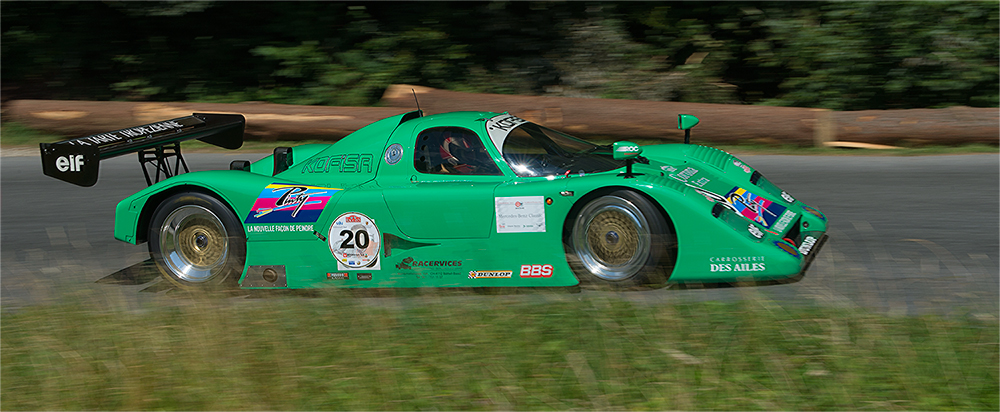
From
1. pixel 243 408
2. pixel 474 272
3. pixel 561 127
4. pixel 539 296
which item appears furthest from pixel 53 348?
pixel 561 127

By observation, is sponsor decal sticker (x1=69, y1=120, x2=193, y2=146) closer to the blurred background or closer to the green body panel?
the green body panel

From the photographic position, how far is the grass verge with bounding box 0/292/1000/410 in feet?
12.4

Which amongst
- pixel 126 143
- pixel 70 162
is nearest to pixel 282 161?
pixel 126 143

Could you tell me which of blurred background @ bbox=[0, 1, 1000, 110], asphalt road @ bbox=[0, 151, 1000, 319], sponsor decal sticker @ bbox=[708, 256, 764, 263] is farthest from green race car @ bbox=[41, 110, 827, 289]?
blurred background @ bbox=[0, 1, 1000, 110]

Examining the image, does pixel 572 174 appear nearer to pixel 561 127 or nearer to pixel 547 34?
pixel 561 127

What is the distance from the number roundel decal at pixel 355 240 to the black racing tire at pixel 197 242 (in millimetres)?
763

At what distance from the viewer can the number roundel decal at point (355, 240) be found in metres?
5.55

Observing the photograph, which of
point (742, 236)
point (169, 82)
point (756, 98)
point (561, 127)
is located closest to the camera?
point (742, 236)

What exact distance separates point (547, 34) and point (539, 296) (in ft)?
31.6

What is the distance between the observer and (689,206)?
513cm

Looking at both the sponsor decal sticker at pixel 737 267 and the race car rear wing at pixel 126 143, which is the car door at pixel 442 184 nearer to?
the sponsor decal sticker at pixel 737 267

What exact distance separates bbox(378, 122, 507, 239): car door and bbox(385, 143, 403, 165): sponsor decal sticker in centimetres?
2

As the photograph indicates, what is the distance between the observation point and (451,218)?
17.9ft

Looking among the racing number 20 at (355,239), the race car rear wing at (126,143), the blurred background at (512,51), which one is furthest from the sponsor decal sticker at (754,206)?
the blurred background at (512,51)
